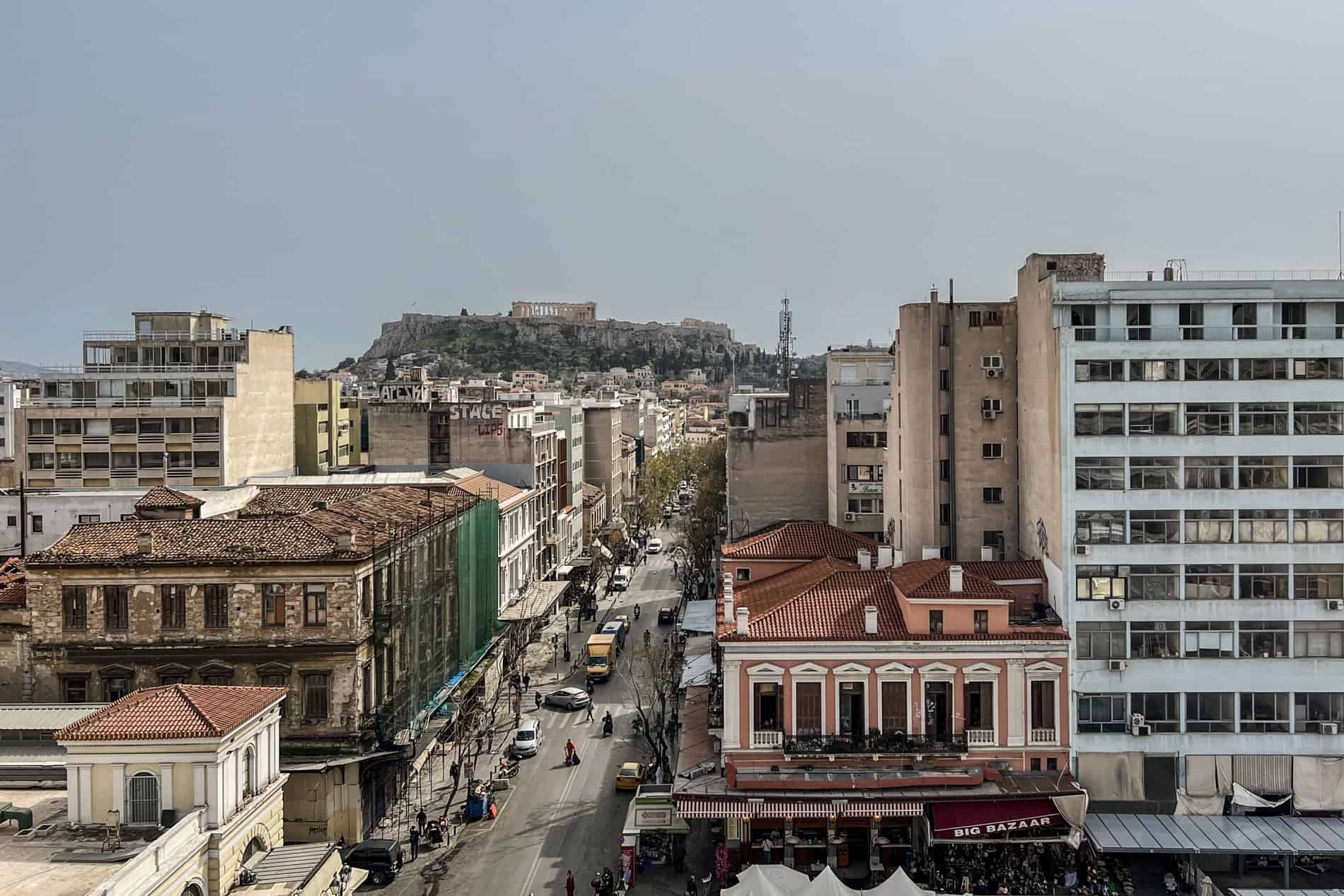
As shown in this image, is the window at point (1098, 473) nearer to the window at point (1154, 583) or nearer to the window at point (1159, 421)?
the window at point (1159, 421)

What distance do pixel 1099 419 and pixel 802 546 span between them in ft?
55.1

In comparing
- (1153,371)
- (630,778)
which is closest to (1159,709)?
(1153,371)

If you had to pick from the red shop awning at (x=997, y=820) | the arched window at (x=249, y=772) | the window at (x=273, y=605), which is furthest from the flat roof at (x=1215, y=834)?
the window at (x=273, y=605)

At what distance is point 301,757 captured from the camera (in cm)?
3856

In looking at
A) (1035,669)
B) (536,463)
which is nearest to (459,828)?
(1035,669)

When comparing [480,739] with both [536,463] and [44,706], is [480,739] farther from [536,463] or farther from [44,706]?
[536,463]

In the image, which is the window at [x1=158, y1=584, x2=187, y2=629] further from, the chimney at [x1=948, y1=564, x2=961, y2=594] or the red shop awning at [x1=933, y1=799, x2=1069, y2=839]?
the chimney at [x1=948, y1=564, x2=961, y2=594]

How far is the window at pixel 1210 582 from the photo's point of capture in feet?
126

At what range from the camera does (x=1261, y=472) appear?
38.7m

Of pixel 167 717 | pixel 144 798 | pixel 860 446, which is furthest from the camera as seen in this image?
pixel 860 446

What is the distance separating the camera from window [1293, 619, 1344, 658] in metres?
38.4

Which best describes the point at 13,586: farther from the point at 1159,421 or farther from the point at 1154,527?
the point at 1159,421

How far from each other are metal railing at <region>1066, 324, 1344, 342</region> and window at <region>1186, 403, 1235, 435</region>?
226cm

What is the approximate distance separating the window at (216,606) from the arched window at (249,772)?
911cm
